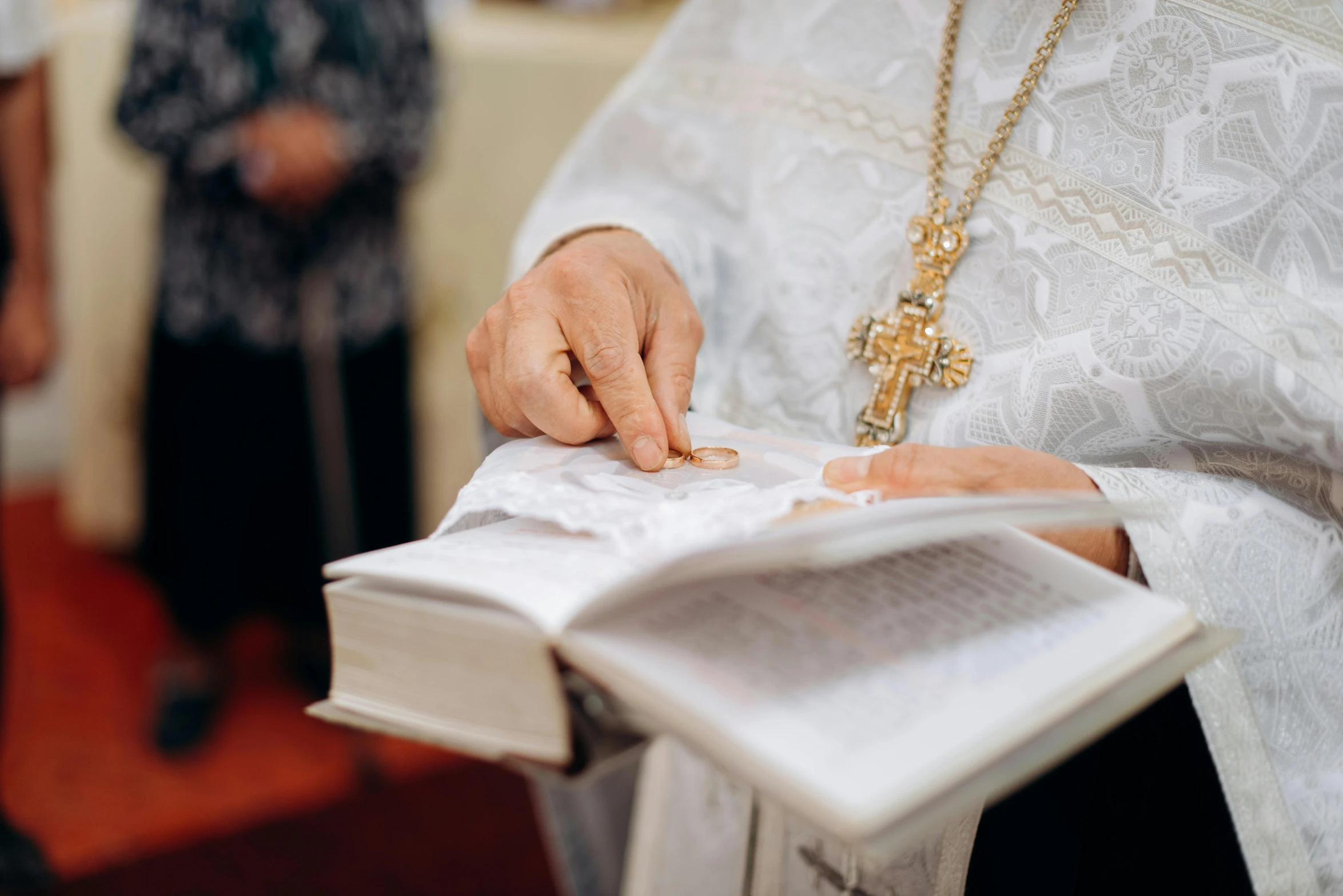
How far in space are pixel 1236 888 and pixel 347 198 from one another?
1629mm

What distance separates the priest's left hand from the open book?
0.9 inches

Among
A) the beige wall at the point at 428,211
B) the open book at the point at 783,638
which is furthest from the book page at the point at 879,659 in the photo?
the beige wall at the point at 428,211

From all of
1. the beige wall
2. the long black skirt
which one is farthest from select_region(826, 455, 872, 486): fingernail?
the beige wall

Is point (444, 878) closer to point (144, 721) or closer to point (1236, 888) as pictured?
point (144, 721)

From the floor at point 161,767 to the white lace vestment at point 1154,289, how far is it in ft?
3.53

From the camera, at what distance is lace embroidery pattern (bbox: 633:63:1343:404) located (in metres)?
0.52

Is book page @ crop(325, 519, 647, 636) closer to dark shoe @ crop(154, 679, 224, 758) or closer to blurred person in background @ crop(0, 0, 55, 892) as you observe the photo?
blurred person in background @ crop(0, 0, 55, 892)

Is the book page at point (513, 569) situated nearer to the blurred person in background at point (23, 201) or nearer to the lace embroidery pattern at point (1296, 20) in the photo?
the lace embroidery pattern at point (1296, 20)

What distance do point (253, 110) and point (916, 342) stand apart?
1342 millimetres

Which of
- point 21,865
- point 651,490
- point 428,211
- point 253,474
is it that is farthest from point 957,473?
point 428,211

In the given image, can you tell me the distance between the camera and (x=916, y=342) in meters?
0.64

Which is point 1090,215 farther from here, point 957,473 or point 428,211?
point 428,211

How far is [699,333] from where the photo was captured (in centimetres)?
64

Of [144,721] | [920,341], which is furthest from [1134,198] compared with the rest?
[144,721]
